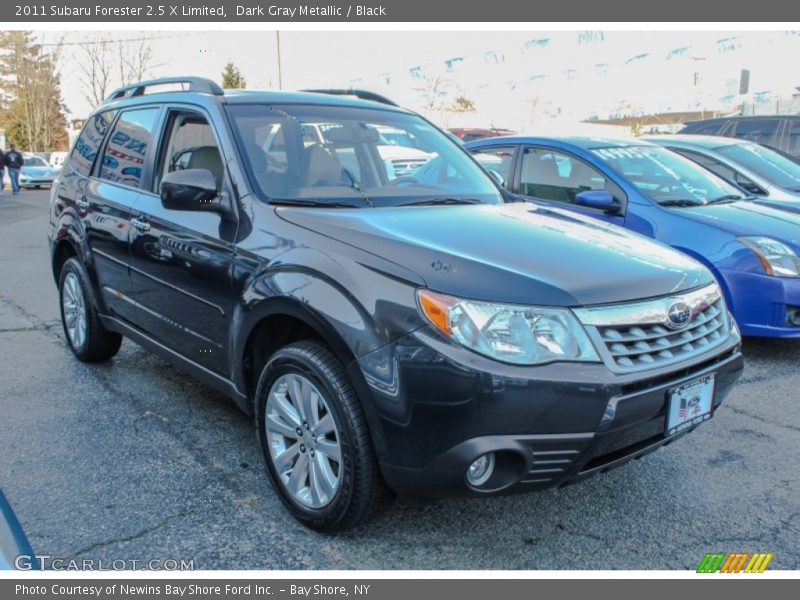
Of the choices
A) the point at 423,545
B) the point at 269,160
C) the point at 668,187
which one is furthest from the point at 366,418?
the point at 668,187

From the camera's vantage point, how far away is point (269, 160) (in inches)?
131

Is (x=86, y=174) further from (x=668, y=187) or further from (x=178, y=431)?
(x=668, y=187)

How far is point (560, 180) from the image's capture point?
5922 mm

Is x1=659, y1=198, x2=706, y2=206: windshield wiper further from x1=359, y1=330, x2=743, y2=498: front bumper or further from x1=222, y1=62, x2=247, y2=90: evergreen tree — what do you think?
x1=222, y1=62, x2=247, y2=90: evergreen tree

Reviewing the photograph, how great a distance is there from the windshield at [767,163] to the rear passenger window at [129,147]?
19.5 ft

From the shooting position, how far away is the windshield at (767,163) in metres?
7.29

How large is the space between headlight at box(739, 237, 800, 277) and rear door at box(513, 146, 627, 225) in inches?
36.5

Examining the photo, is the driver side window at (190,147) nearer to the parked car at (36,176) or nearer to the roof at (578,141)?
the roof at (578,141)

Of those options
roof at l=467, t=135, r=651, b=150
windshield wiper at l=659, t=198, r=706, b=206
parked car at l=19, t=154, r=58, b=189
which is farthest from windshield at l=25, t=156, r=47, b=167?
windshield wiper at l=659, t=198, r=706, b=206

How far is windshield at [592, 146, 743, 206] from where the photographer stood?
18.3ft

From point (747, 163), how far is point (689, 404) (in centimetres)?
575

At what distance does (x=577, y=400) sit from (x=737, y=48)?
36576 mm

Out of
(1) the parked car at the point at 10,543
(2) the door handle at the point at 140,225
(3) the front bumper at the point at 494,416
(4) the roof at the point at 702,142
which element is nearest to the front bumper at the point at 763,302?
(3) the front bumper at the point at 494,416

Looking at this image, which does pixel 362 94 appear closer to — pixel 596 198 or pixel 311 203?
pixel 311 203
